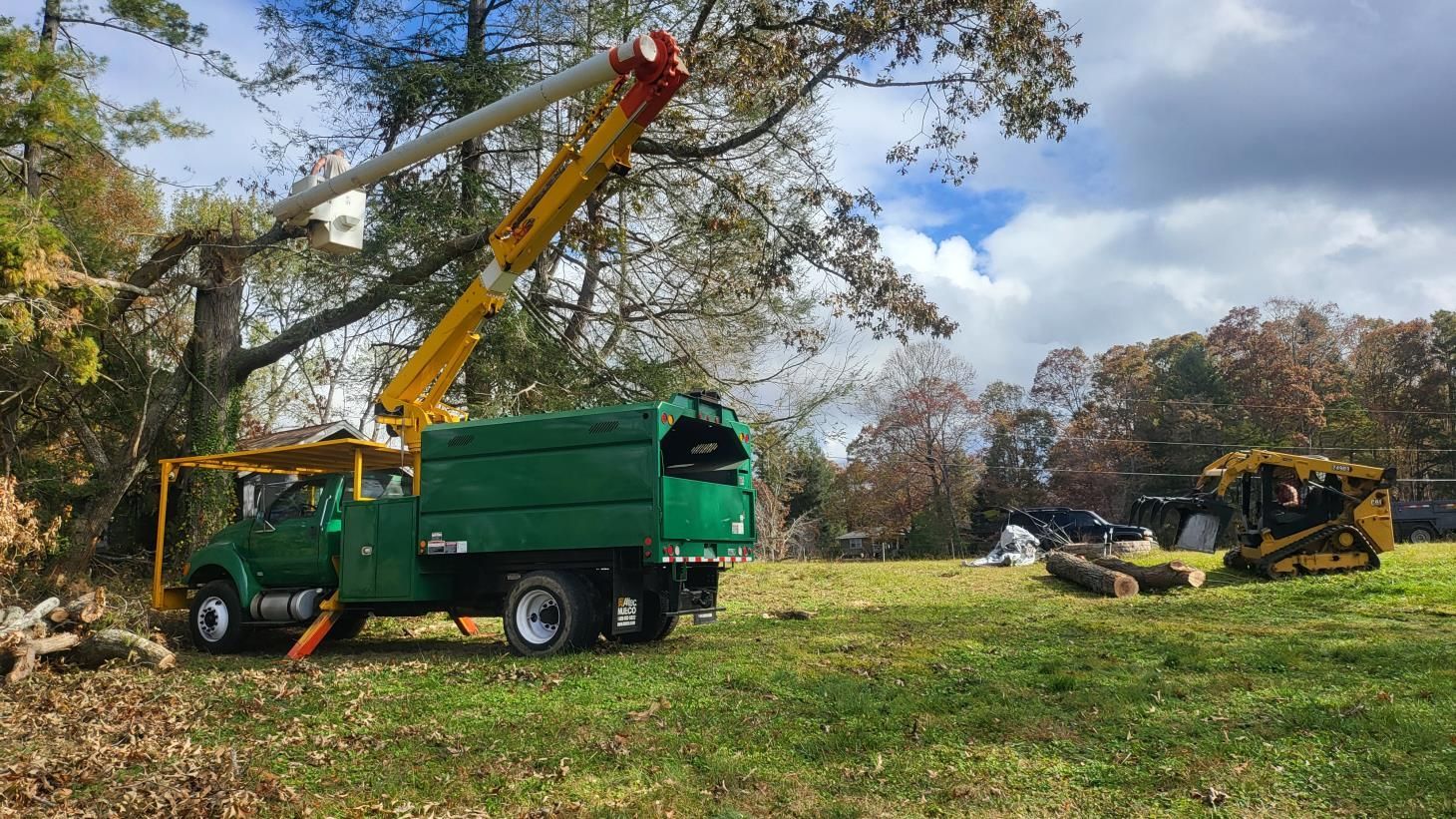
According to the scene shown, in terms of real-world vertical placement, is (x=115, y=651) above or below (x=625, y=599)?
below

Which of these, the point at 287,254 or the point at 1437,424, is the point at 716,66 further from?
the point at 1437,424

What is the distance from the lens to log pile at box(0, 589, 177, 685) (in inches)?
352

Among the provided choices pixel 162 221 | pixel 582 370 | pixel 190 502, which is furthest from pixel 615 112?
pixel 162 221

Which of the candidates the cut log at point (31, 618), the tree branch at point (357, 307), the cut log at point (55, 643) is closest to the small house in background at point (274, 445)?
the tree branch at point (357, 307)

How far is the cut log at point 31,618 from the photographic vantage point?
9164 millimetres

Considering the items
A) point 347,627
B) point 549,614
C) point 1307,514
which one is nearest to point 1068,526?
point 1307,514

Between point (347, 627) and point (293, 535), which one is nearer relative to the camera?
point (293, 535)

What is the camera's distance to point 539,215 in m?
10.9

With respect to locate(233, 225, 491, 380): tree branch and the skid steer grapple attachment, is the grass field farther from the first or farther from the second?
locate(233, 225, 491, 380): tree branch

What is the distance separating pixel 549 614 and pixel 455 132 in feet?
15.3

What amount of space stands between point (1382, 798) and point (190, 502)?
16.1 metres

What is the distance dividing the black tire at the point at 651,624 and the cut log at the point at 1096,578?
714 centimetres

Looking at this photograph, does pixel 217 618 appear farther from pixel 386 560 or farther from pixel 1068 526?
pixel 1068 526

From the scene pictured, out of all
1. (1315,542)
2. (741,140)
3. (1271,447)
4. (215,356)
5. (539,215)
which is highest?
(741,140)
